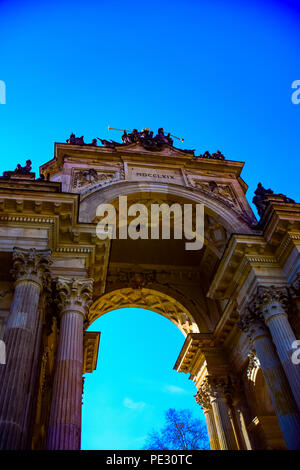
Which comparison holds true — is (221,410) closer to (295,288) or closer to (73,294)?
(295,288)

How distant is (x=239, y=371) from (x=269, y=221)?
27.1 feet

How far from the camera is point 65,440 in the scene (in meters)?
8.34

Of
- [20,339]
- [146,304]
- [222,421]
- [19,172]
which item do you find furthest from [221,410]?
[19,172]

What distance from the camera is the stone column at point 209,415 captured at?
17.5 m

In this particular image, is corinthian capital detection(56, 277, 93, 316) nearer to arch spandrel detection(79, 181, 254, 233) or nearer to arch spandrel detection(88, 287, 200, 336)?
arch spandrel detection(79, 181, 254, 233)

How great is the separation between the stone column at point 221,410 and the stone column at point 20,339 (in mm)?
10919

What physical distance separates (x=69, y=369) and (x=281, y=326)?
704 centimetres

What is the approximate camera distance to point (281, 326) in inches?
483

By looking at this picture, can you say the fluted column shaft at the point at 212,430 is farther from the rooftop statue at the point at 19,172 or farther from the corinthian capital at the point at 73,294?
the rooftop statue at the point at 19,172

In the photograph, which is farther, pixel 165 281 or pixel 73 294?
pixel 165 281

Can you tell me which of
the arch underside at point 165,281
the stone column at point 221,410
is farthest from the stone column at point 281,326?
the arch underside at point 165,281

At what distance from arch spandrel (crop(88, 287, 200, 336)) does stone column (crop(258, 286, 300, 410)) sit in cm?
816

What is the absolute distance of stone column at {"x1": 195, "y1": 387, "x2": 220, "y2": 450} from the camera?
17530mm
